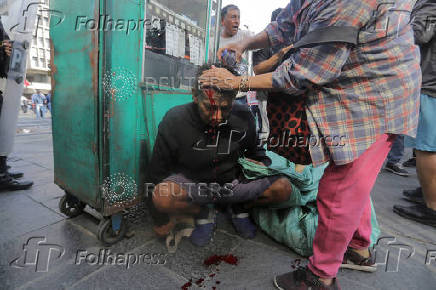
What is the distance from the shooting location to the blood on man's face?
1559 mm

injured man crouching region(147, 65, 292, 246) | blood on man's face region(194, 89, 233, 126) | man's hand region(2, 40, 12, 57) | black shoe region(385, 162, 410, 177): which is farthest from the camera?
black shoe region(385, 162, 410, 177)

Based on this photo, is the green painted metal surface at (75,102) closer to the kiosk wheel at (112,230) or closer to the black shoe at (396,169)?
the kiosk wheel at (112,230)

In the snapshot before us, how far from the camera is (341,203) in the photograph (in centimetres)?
113

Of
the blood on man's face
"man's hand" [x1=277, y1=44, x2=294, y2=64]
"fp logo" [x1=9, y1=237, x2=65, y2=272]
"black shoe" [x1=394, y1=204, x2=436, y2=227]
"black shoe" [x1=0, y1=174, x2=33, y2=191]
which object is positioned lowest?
"fp logo" [x1=9, y1=237, x2=65, y2=272]

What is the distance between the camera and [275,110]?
132 cm

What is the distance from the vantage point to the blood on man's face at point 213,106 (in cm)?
156

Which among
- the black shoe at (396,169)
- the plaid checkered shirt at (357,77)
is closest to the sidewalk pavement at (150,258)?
the plaid checkered shirt at (357,77)

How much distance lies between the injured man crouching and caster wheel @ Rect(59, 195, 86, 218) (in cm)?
69

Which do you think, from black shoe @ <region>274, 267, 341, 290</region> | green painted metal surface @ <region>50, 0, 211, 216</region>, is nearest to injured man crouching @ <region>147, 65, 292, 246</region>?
green painted metal surface @ <region>50, 0, 211, 216</region>

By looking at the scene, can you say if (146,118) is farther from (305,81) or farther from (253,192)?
(305,81)

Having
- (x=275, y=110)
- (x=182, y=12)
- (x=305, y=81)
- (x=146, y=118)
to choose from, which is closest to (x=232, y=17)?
(x=182, y=12)

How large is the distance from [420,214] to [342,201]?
1.55 metres

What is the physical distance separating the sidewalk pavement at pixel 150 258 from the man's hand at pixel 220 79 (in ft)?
3.50

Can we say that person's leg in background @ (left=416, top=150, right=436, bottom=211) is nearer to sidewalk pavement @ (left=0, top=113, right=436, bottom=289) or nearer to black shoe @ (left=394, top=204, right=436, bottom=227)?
black shoe @ (left=394, top=204, right=436, bottom=227)
